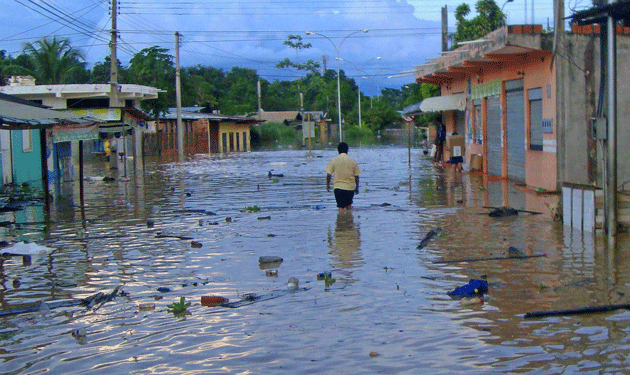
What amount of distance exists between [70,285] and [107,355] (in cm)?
312

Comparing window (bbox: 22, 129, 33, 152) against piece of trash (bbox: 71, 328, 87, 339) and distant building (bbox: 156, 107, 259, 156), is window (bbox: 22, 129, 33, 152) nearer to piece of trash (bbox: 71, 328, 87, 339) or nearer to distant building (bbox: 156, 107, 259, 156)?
piece of trash (bbox: 71, 328, 87, 339)

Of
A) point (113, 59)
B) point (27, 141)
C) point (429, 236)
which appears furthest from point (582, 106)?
point (113, 59)

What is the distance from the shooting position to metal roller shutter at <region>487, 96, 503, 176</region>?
83.4ft

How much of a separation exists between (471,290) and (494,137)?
1913 cm

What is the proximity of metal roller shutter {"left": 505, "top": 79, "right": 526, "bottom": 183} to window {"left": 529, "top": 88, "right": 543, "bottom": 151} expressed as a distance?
86cm

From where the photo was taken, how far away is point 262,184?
81.0 feet

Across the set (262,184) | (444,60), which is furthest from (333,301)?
(444,60)

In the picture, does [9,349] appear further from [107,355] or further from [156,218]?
[156,218]

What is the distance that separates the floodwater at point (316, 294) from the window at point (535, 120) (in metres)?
4.91

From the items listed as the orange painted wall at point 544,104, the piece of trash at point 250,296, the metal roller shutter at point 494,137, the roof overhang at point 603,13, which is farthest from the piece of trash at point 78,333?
the metal roller shutter at point 494,137

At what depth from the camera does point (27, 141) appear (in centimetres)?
2744

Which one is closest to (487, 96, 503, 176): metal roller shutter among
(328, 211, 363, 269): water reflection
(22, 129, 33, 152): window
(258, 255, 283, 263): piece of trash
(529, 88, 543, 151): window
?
(529, 88, 543, 151): window

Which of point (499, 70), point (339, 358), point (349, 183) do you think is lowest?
point (339, 358)

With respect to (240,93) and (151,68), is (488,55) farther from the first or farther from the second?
(240,93)
